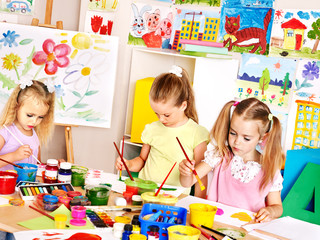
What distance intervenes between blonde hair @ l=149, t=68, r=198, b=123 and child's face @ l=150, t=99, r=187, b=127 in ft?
0.08

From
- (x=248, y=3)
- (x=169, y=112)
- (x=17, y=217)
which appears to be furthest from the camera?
(x=248, y=3)

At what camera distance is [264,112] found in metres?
2.13

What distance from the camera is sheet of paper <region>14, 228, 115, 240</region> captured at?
1.45 metres

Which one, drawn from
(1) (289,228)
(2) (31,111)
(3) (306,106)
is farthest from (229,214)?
(3) (306,106)

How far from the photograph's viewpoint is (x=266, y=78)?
3400 millimetres

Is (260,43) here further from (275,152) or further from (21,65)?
(21,65)

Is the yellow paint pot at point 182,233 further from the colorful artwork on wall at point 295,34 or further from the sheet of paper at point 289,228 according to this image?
the colorful artwork on wall at point 295,34

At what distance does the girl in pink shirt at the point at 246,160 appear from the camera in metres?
2.10

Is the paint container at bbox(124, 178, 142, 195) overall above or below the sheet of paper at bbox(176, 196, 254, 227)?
above

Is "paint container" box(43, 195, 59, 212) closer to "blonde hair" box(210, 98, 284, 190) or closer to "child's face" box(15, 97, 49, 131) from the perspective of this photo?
"child's face" box(15, 97, 49, 131)

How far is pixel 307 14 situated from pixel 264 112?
1.44m

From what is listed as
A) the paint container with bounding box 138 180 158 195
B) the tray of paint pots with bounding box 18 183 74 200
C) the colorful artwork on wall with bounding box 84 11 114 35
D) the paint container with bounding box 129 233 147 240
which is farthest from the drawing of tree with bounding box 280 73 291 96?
the paint container with bounding box 129 233 147 240

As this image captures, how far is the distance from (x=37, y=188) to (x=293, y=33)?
7.32 feet

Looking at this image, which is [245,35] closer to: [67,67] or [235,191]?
[67,67]
